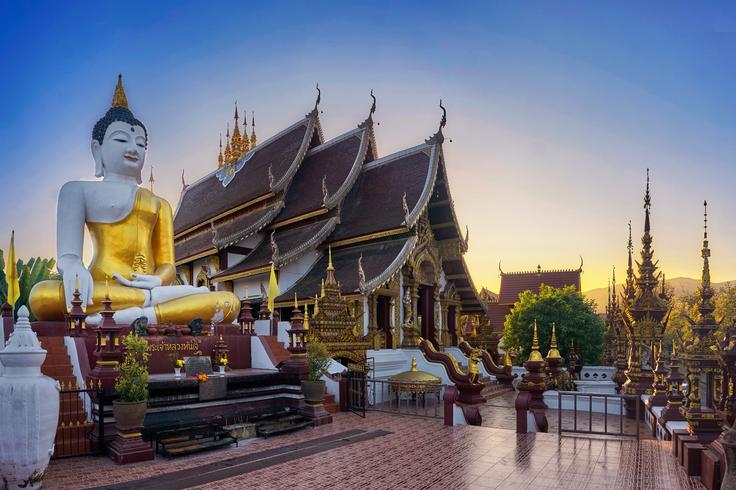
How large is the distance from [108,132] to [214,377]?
581cm

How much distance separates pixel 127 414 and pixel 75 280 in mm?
4305

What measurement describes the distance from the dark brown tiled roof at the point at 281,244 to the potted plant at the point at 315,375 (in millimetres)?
8168

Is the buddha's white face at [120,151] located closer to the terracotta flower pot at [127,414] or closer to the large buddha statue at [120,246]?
the large buddha statue at [120,246]

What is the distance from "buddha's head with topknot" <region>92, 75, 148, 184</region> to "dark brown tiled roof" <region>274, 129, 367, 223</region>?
25.8 ft

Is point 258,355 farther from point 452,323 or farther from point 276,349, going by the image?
point 452,323

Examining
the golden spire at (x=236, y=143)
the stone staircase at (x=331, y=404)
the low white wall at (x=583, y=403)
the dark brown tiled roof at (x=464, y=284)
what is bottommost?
the low white wall at (x=583, y=403)

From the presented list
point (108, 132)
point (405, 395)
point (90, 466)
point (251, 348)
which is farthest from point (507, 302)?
point (90, 466)

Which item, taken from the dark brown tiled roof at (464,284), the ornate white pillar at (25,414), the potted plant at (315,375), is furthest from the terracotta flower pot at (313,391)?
the dark brown tiled roof at (464,284)

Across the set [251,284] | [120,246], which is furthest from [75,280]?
[251,284]

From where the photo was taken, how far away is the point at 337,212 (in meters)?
19.3

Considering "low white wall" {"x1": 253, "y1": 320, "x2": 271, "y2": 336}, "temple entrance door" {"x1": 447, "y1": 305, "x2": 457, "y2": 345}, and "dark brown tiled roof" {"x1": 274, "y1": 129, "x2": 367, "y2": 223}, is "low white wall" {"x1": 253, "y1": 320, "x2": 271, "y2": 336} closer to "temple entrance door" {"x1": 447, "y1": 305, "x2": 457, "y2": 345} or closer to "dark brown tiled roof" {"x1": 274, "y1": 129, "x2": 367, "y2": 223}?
"dark brown tiled roof" {"x1": 274, "y1": 129, "x2": 367, "y2": 223}

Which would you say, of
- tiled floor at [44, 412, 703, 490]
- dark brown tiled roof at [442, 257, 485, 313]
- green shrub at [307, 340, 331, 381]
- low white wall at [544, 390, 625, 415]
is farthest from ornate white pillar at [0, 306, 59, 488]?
dark brown tiled roof at [442, 257, 485, 313]

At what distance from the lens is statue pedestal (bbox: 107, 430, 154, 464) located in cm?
698

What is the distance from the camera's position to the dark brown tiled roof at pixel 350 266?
1683 centimetres
